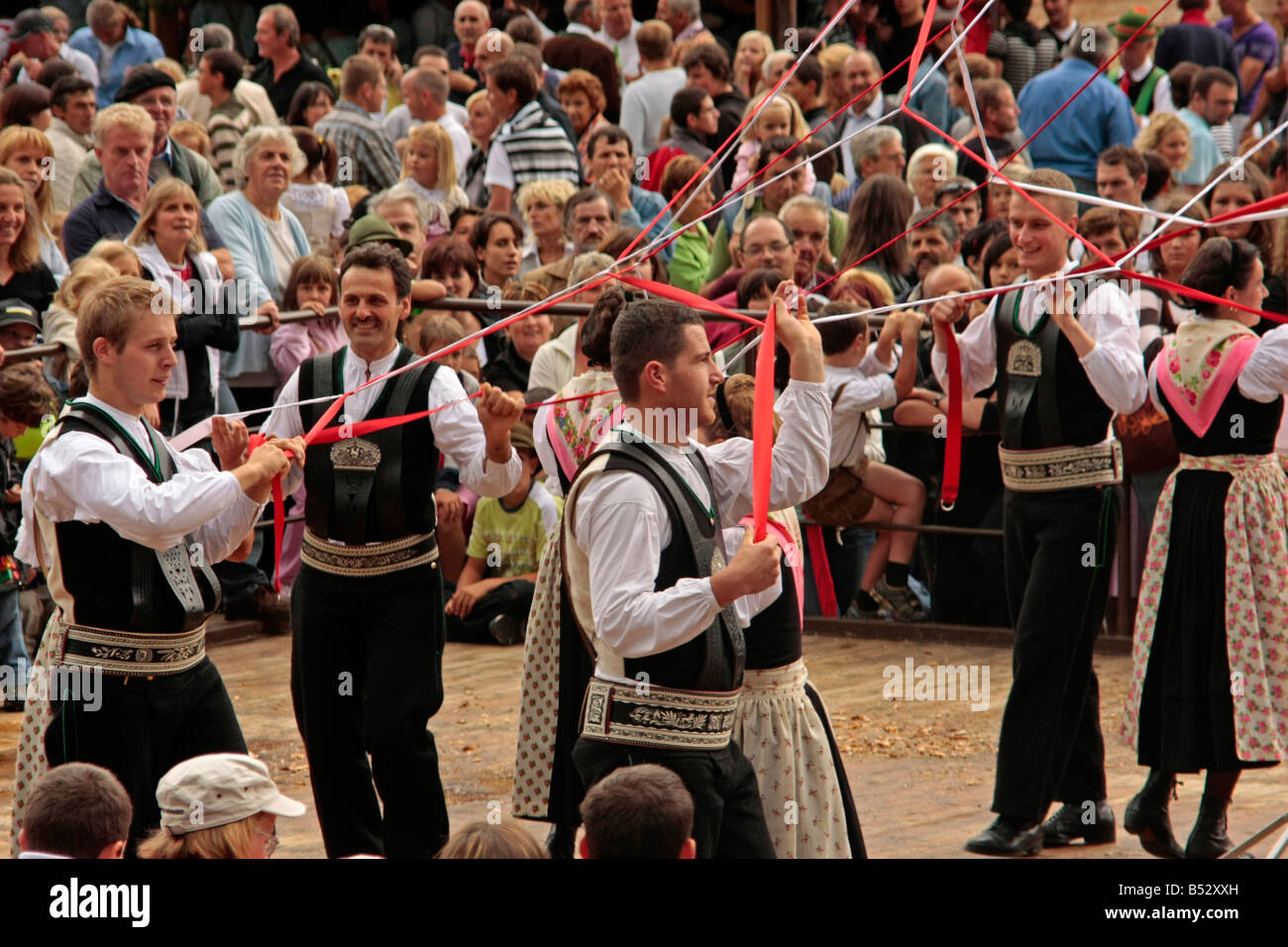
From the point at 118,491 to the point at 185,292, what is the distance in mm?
3644

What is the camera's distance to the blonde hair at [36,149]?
8.51 metres

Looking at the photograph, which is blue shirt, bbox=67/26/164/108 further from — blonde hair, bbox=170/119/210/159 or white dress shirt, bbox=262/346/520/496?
white dress shirt, bbox=262/346/520/496

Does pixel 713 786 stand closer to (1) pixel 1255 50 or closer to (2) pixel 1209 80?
(2) pixel 1209 80

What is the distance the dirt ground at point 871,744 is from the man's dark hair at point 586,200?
217 centimetres

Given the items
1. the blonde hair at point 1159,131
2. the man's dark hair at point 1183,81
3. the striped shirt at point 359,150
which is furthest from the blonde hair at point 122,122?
the man's dark hair at point 1183,81


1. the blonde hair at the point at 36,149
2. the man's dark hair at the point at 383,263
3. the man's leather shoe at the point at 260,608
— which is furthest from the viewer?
the man's leather shoe at the point at 260,608

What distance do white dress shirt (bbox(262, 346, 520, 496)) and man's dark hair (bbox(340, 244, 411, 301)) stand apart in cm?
19

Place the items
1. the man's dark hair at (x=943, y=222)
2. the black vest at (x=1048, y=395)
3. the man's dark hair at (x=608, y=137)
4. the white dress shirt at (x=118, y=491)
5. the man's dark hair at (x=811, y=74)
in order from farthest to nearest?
the man's dark hair at (x=811, y=74) → the man's dark hair at (x=608, y=137) → the man's dark hair at (x=943, y=222) → the black vest at (x=1048, y=395) → the white dress shirt at (x=118, y=491)

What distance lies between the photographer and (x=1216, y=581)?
5.77 meters

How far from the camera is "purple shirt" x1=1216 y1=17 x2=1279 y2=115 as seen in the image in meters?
13.2

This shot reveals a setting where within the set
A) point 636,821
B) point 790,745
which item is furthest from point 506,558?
point 636,821

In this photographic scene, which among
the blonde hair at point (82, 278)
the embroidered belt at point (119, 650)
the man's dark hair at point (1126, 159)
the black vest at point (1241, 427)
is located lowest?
the embroidered belt at point (119, 650)

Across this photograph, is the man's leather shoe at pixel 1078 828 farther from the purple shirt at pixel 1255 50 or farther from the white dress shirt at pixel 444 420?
the purple shirt at pixel 1255 50

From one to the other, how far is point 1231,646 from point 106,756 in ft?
10.9
